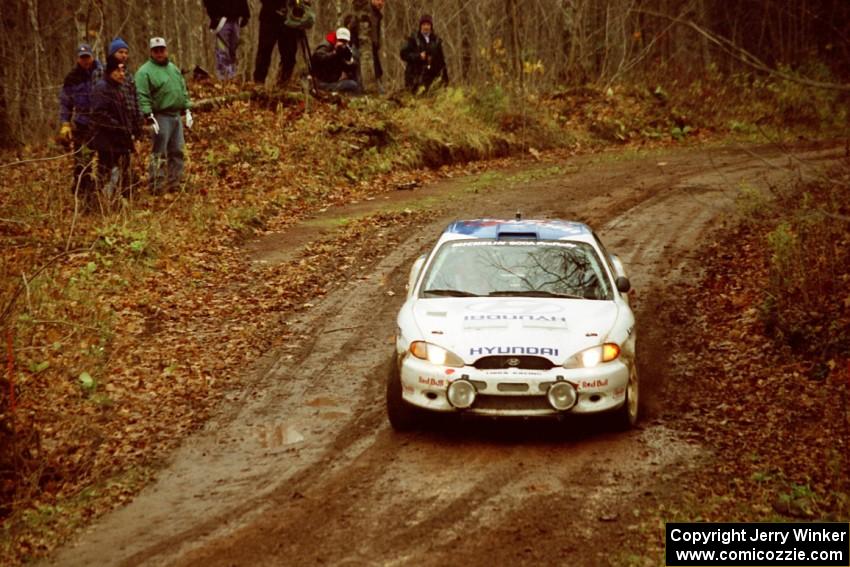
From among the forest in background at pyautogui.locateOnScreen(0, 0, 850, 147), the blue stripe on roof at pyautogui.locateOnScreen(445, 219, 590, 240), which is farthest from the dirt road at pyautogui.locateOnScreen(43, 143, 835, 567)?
the forest in background at pyautogui.locateOnScreen(0, 0, 850, 147)

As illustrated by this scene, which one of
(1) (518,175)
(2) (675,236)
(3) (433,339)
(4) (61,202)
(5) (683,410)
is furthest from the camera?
(1) (518,175)

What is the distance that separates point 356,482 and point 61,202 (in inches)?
327

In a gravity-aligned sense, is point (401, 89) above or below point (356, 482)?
above

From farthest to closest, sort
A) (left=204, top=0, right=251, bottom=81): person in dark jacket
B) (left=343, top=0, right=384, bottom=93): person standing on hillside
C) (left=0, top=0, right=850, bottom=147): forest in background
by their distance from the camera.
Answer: (left=0, top=0, right=850, bottom=147): forest in background, (left=343, top=0, right=384, bottom=93): person standing on hillside, (left=204, top=0, right=251, bottom=81): person in dark jacket

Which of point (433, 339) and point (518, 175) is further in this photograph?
point (518, 175)

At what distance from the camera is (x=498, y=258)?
905 centimetres

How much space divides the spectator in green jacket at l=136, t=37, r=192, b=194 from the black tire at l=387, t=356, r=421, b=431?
8.48 m

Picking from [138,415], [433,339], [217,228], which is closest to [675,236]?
[217,228]

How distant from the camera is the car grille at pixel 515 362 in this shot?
7.68 meters

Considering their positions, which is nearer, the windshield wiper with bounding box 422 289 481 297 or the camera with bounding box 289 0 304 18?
the windshield wiper with bounding box 422 289 481 297

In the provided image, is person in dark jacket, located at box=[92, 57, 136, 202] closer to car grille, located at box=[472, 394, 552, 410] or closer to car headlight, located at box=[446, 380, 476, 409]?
car headlight, located at box=[446, 380, 476, 409]

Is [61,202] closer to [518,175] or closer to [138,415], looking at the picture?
[138,415]

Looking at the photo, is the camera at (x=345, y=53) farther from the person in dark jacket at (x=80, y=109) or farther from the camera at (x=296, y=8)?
the person in dark jacket at (x=80, y=109)

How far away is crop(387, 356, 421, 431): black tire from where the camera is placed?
8.21m
